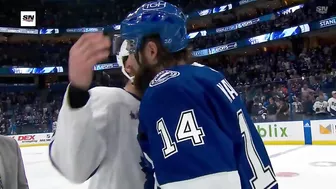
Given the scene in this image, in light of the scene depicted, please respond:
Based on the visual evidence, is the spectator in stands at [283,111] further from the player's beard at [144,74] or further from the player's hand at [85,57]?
the player's hand at [85,57]

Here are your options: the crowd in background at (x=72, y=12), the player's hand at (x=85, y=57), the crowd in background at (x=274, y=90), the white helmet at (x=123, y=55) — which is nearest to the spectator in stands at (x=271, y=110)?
the crowd in background at (x=274, y=90)

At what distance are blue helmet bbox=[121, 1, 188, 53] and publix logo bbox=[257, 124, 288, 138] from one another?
755cm

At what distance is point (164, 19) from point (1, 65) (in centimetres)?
2535

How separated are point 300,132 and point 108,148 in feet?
24.8

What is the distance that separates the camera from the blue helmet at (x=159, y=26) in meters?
0.89

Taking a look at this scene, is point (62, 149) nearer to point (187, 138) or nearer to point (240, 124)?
point (187, 138)

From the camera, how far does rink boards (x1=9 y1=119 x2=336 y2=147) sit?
7.41m

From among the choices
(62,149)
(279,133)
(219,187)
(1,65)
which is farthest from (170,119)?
(1,65)

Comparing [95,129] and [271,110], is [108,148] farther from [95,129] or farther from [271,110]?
[271,110]

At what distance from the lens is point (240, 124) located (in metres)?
0.82

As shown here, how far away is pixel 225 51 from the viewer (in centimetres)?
2080

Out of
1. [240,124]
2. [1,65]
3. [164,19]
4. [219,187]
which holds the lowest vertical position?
[219,187]

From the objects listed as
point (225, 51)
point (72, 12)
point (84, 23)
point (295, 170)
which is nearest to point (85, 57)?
point (295, 170)

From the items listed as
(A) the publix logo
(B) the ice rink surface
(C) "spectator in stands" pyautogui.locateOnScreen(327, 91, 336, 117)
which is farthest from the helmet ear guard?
(A) the publix logo
